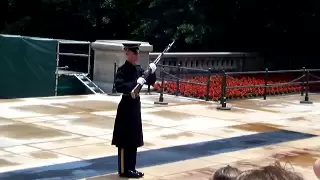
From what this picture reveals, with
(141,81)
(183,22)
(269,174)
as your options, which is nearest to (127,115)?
(141,81)

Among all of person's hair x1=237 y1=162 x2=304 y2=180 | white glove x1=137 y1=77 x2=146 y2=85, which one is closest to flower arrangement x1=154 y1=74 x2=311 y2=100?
white glove x1=137 y1=77 x2=146 y2=85

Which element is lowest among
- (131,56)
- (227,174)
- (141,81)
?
(227,174)

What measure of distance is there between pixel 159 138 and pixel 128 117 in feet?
10.5

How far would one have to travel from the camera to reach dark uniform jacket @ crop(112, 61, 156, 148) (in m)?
7.62

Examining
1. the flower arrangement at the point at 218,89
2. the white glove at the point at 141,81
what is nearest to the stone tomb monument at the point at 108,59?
the flower arrangement at the point at 218,89

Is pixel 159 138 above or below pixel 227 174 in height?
below

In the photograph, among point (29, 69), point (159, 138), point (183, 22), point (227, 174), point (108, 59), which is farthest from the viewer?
point (183, 22)

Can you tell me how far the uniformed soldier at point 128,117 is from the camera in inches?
300

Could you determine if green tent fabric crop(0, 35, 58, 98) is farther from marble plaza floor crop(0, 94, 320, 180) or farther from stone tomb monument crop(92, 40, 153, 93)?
marble plaza floor crop(0, 94, 320, 180)

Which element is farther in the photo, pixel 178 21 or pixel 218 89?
pixel 178 21

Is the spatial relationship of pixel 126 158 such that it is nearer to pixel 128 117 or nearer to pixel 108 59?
pixel 128 117

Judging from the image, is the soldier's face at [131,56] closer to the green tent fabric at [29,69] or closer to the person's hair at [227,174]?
the person's hair at [227,174]

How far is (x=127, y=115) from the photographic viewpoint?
764 cm

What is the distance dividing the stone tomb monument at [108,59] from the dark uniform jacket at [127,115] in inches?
403
